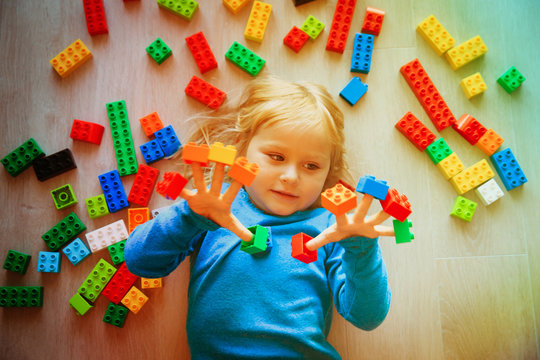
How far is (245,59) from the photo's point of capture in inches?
46.0

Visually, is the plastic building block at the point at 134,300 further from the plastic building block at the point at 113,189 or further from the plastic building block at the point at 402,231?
the plastic building block at the point at 402,231

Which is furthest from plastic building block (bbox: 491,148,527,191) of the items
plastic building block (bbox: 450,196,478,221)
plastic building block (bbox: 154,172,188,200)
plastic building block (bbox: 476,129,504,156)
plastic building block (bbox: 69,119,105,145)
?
plastic building block (bbox: 69,119,105,145)

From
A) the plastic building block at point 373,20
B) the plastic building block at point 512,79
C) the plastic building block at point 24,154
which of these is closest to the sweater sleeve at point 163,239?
the plastic building block at point 24,154

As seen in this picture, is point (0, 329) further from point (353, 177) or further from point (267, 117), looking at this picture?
point (353, 177)

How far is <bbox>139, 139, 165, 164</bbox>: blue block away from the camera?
44.1 inches

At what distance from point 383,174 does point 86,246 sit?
0.92m

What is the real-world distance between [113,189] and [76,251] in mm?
204

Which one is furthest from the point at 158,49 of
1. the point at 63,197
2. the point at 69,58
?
the point at 63,197

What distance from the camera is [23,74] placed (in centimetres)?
115

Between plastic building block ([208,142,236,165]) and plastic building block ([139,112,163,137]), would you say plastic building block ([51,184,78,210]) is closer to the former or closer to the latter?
plastic building block ([139,112,163,137])

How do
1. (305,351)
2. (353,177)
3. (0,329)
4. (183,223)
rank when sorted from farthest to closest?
(353,177) → (0,329) → (305,351) → (183,223)

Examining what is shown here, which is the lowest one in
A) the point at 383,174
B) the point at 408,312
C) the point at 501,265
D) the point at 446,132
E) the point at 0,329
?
the point at 0,329

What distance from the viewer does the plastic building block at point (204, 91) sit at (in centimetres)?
115

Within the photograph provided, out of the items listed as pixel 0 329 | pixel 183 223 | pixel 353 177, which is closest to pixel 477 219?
pixel 353 177
